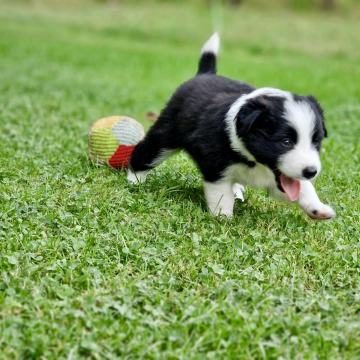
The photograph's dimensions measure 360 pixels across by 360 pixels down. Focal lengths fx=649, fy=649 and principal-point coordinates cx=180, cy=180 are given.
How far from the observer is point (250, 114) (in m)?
3.97

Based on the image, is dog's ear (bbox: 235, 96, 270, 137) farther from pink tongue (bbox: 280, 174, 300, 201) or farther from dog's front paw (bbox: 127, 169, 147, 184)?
dog's front paw (bbox: 127, 169, 147, 184)

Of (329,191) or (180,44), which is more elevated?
(329,191)

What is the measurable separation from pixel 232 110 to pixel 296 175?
0.67 m

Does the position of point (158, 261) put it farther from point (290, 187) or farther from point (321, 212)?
point (321, 212)

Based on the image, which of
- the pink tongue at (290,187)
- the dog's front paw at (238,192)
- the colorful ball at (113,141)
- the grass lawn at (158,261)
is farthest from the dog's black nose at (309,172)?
the colorful ball at (113,141)

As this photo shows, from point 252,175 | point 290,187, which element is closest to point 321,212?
point 290,187

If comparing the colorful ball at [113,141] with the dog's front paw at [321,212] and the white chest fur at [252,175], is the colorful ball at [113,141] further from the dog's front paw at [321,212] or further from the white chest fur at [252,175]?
the dog's front paw at [321,212]

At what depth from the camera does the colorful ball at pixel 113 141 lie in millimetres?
5500

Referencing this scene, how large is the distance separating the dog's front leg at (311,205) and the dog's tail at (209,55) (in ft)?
4.93

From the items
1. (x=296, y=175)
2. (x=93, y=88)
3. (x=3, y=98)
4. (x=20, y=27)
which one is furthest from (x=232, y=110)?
(x=20, y=27)

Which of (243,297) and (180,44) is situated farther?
(180,44)

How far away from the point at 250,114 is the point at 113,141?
183cm

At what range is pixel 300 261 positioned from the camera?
3.86m

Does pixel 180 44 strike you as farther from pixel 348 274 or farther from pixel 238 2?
pixel 348 274
